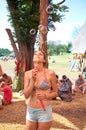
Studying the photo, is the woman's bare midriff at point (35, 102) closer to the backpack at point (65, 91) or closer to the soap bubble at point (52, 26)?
the backpack at point (65, 91)

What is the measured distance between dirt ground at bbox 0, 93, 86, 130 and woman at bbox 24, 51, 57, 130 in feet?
11.1

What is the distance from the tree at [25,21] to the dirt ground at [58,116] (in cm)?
463

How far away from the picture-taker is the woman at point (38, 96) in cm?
414

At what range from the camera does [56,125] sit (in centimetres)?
782

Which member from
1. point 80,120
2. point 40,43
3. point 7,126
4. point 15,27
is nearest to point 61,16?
point 15,27

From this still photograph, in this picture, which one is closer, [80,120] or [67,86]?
[80,120]

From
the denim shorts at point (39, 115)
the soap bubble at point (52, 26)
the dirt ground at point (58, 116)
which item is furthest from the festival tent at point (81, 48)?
the denim shorts at point (39, 115)

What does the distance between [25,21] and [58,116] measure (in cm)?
710

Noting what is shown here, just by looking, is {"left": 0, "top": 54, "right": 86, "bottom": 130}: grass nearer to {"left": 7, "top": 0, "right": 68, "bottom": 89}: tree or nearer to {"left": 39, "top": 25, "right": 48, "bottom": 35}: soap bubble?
{"left": 39, "top": 25, "right": 48, "bottom": 35}: soap bubble

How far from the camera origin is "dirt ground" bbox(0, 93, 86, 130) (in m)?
7.75

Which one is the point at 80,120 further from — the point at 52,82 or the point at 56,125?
the point at 52,82

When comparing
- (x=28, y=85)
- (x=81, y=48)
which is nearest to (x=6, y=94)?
(x=28, y=85)

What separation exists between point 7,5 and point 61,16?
2662 mm

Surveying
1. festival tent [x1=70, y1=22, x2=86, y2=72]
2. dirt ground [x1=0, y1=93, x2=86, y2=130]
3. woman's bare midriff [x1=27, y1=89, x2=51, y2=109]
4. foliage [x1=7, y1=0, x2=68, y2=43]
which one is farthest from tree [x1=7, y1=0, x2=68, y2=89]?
woman's bare midriff [x1=27, y1=89, x2=51, y2=109]
